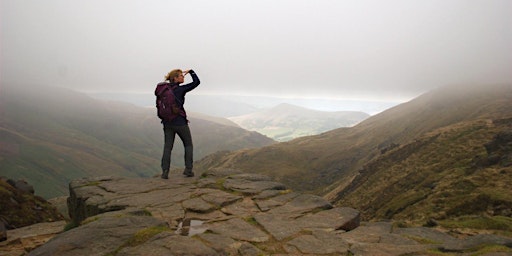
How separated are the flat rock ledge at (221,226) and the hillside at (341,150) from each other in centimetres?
9598

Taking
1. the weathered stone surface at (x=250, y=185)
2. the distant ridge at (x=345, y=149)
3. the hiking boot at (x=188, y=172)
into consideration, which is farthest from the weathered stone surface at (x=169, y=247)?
the distant ridge at (x=345, y=149)

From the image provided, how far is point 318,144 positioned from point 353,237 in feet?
A: 530

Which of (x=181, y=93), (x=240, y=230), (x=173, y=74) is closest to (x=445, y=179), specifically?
(x=181, y=93)

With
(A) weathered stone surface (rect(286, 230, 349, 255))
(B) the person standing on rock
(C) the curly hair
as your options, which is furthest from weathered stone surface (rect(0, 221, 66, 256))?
(A) weathered stone surface (rect(286, 230, 349, 255))

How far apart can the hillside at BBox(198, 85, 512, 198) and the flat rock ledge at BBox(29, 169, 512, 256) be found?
95983 mm

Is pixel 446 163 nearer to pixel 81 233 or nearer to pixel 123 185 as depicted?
pixel 123 185

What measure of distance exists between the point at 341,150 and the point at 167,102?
5417 inches

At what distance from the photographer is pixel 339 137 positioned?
177 metres

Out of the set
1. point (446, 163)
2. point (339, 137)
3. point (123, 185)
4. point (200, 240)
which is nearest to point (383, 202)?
point (446, 163)

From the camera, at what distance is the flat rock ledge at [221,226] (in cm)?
620

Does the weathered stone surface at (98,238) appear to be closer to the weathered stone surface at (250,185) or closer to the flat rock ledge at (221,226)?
the flat rock ledge at (221,226)

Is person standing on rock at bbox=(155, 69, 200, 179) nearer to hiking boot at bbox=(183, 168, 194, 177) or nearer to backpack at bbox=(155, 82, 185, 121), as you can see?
backpack at bbox=(155, 82, 185, 121)

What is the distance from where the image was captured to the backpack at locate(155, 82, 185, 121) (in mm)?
12688

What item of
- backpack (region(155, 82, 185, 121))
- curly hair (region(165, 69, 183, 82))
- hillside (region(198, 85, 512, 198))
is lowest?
hillside (region(198, 85, 512, 198))
